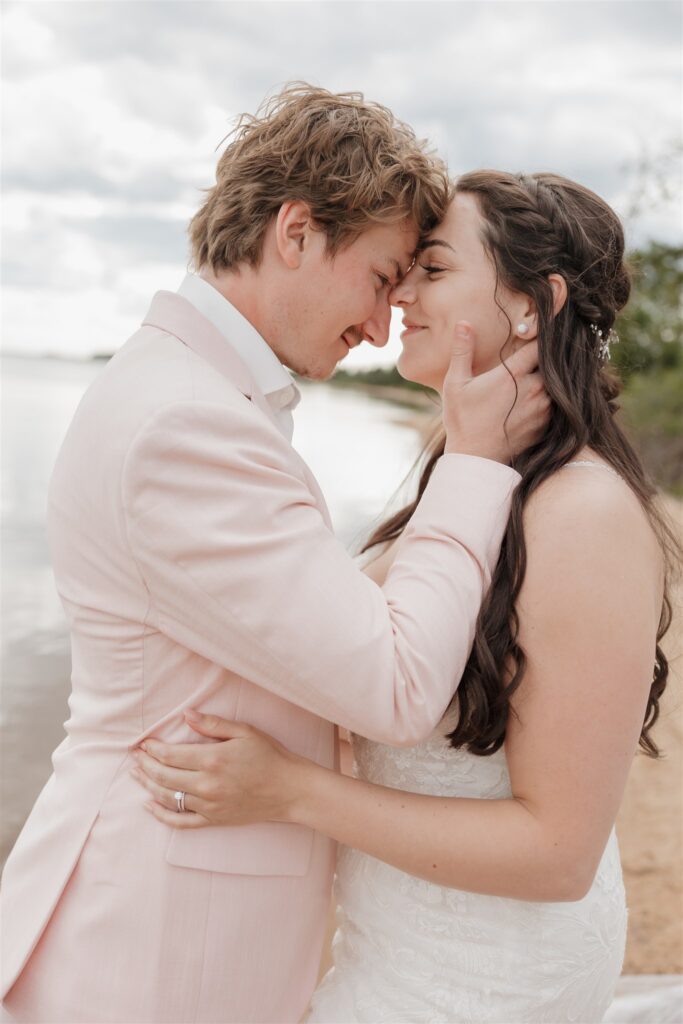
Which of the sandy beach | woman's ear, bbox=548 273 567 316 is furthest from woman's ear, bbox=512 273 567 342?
the sandy beach

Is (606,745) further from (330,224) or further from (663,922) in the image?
(663,922)

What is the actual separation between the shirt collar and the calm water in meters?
0.28

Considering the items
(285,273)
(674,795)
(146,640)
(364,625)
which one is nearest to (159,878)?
(146,640)

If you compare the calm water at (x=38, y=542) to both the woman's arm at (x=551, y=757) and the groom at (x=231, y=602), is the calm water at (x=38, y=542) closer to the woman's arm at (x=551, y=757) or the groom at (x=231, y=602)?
the groom at (x=231, y=602)

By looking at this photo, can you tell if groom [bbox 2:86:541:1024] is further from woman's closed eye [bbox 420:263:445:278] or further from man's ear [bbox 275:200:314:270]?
woman's closed eye [bbox 420:263:445:278]

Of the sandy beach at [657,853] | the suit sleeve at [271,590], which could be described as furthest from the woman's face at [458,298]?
the sandy beach at [657,853]

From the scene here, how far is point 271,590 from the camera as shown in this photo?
182 centimetres

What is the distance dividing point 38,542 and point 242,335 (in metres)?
12.3

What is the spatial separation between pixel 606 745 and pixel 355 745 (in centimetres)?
71

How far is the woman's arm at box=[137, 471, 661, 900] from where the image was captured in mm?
2070

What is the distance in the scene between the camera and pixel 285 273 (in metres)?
2.41

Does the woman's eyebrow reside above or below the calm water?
above

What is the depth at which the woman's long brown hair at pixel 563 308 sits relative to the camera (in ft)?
7.55

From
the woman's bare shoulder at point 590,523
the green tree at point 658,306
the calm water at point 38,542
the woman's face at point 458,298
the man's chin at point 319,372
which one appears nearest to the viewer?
the woman's bare shoulder at point 590,523
